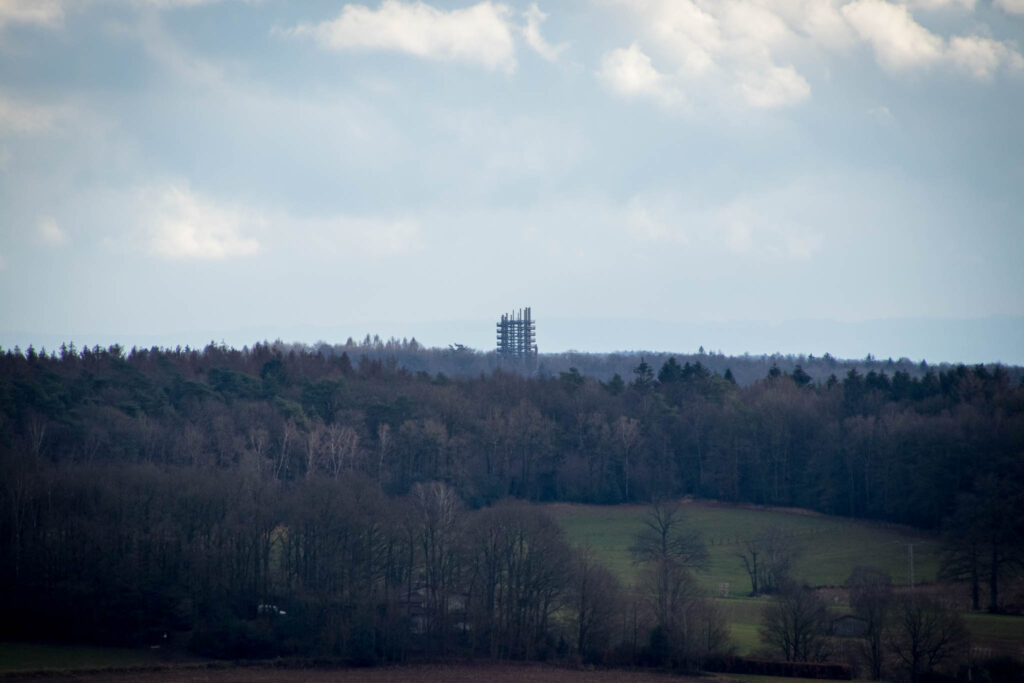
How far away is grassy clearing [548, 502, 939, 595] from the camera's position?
2645 inches

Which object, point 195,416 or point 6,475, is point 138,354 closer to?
point 195,416

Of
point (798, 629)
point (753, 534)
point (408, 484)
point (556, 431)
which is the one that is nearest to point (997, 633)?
point (798, 629)

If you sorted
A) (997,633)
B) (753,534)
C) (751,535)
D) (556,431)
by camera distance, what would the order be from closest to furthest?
(997,633), (751,535), (753,534), (556,431)

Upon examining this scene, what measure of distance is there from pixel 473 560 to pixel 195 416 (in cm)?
3912

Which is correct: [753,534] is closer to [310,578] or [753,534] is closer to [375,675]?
[310,578]

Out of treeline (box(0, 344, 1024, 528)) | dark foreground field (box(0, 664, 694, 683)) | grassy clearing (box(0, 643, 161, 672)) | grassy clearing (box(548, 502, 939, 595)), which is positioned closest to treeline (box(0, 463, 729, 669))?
grassy clearing (box(0, 643, 161, 672))

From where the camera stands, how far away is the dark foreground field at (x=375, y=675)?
43.0 m

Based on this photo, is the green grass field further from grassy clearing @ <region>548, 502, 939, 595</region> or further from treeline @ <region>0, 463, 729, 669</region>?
treeline @ <region>0, 463, 729, 669</region>

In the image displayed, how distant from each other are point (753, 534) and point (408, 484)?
28.8 metres

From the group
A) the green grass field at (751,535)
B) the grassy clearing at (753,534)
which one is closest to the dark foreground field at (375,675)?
the green grass field at (751,535)

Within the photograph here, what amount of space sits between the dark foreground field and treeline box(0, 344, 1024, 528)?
3066 centimetres

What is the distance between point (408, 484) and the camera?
88.7 metres

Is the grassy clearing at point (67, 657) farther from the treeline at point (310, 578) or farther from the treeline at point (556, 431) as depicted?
the treeline at point (556, 431)

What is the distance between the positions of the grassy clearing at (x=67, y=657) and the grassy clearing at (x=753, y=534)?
94.1ft
